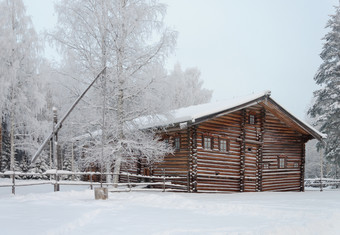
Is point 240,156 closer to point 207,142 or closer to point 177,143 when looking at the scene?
point 207,142

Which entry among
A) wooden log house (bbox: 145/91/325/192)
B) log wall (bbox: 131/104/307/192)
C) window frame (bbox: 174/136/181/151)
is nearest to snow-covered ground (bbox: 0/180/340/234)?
wooden log house (bbox: 145/91/325/192)

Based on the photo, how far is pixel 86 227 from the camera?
8.03m

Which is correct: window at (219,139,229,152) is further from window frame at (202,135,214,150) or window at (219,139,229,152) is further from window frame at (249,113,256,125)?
window frame at (249,113,256,125)

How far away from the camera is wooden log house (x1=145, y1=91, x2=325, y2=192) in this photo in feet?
57.9

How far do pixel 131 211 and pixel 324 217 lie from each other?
18.8 feet

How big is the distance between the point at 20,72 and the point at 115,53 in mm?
11978

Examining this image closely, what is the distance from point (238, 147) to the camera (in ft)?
66.1

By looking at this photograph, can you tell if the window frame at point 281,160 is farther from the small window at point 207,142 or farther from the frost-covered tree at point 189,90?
the frost-covered tree at point 189,90

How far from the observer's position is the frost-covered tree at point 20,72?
24.0 m

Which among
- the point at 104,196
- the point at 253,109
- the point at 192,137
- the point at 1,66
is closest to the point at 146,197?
the point at 104,196

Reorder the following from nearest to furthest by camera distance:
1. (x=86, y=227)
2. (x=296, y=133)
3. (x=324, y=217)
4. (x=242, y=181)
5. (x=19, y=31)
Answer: (x=86, y=227), (x=324, y=217), (x=242, y=181), (x=296, y=133), (x=19, y=31)

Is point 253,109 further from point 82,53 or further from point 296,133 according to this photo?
point 82,53

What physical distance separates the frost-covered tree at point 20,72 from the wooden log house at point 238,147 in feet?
36.8

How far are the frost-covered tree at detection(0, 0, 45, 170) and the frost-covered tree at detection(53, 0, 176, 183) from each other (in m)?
9.60
